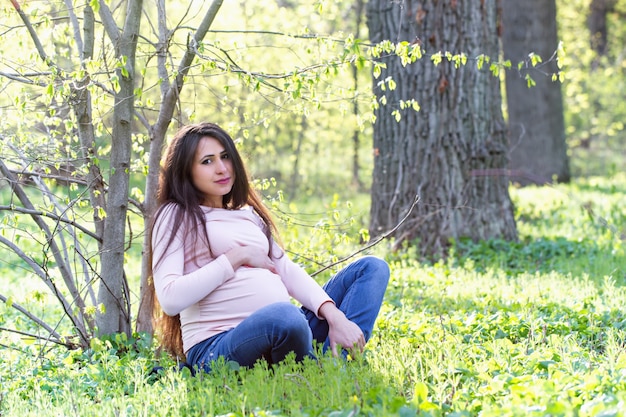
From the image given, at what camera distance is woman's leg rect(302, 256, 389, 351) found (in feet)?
12.2

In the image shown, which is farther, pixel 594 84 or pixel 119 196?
pixel 594 84

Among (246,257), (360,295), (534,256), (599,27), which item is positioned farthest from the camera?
(599,27)

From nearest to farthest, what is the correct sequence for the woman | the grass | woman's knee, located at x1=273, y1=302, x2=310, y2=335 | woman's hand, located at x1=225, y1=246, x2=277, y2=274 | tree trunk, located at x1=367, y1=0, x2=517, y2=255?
the grass < woman's knee, located at x1=273, y1=302, x2=310, y2=335 < the woman < woman's hand, located at x1=225, y1=246, x2=277, y2=274 < tree trunk, located at x1=367, y1=0, x2=517, y2=255

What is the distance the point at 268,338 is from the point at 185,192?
88cm

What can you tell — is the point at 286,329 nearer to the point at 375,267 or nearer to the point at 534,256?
the point at 375,267

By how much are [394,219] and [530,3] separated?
25.1ft

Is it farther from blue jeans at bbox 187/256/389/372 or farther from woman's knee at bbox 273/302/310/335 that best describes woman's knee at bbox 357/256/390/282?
woman's knee at bbox 273/302/310/335

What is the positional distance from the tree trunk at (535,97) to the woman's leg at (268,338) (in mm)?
10338

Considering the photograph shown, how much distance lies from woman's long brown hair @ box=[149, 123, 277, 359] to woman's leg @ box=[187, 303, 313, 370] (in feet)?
1.57

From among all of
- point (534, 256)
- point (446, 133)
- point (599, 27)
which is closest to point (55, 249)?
point (446, 133)

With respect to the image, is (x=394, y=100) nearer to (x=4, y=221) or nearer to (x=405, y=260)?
(x=405, y=260)

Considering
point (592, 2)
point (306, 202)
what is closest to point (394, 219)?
point (306, 202)

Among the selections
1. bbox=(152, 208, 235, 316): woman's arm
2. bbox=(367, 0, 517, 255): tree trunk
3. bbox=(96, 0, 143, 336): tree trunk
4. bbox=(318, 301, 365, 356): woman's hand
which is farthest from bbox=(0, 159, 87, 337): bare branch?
bbox=(367, 0, 517, 255): tree trunk

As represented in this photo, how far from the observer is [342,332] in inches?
140
